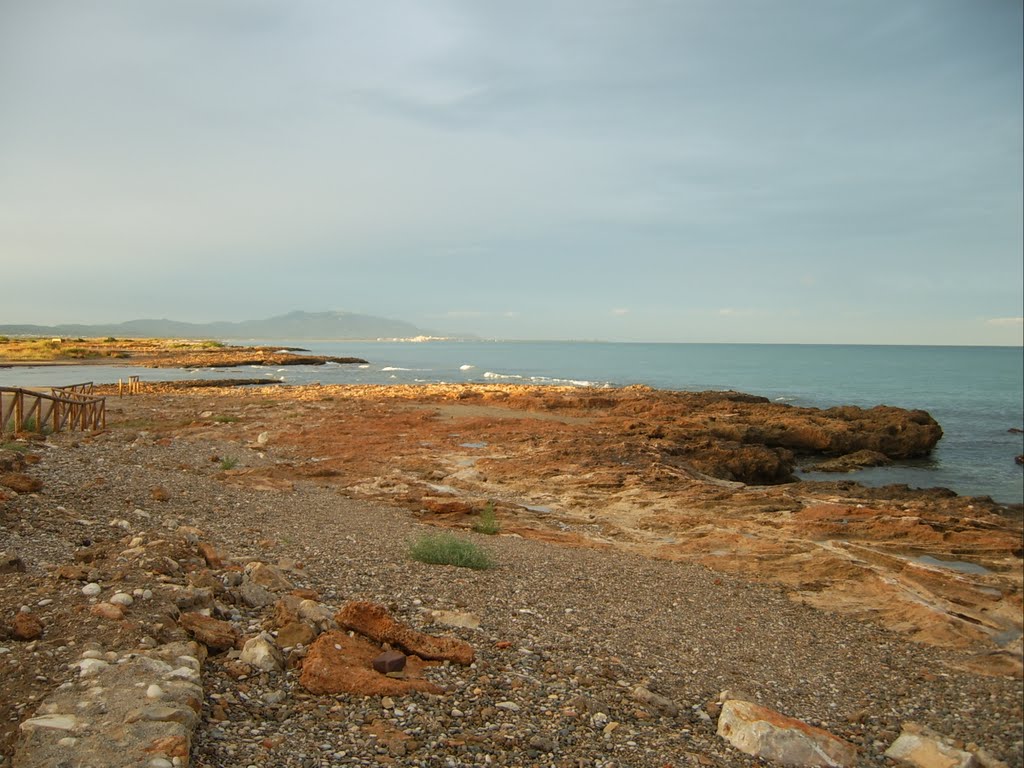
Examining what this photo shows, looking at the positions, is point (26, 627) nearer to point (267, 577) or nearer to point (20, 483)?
point (267, 577)

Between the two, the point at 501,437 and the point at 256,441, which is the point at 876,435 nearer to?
the point at 501,437

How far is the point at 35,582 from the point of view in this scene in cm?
575

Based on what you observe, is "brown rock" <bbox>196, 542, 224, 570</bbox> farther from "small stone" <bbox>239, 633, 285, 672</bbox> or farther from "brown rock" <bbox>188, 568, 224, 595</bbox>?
"small stone" <bbox>239, 633, 285, 672</bbox>

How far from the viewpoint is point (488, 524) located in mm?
13484

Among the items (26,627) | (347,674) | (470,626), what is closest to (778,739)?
A: (470,626)

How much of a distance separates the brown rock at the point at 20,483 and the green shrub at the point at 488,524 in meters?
7.65

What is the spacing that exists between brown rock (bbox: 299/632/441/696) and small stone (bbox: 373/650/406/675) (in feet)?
0.20

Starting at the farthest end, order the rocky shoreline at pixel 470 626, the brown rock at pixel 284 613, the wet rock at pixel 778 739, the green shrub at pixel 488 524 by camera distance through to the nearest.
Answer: the green shrub at pixel 488 524, the brown rock at pixel 284 613, the wet rock at pixel 778 739, the rocky shoreline at pixel 470 626

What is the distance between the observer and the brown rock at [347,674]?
498cm

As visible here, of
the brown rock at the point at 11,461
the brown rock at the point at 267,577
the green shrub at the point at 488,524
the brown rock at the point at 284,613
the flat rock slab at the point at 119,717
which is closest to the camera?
the flat rock slab at the point at 119,717

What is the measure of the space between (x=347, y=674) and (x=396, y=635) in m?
0.94

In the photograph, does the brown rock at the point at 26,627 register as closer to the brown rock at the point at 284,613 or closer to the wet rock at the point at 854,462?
the brown rock at the point at 284,613

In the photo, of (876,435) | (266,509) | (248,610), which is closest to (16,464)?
(266,509)

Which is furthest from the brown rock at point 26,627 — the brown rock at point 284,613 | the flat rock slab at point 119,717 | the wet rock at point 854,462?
the wet rock at point 854,462
